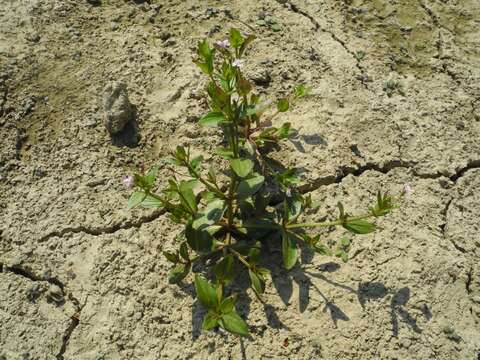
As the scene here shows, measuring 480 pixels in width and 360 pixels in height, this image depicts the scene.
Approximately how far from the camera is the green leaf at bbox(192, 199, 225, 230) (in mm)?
2146

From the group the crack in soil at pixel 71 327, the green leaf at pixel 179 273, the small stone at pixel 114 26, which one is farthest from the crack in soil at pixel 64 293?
the small stone at pixel 114 26

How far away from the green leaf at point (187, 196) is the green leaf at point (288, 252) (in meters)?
0.45

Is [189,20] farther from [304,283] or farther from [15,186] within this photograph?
[304,283]

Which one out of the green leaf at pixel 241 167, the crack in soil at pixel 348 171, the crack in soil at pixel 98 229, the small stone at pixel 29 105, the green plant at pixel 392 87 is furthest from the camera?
the green plant at pixel 392 87

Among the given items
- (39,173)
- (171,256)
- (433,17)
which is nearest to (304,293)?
(171,256)

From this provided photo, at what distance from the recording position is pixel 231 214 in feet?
7.38

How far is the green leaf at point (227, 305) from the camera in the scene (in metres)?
1.92

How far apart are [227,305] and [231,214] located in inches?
18.7

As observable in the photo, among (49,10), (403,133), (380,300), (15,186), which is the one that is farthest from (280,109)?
(49,10)

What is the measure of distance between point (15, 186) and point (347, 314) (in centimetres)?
191

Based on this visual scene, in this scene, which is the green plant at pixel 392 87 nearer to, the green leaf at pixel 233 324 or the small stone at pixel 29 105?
the green leaf at pixel 233 324

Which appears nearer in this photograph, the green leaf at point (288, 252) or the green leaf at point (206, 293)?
the green leaf at point (206, 293)

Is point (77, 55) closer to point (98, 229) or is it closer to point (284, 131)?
point (98, 229)

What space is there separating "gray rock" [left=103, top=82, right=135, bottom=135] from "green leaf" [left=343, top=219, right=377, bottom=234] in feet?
4.73
